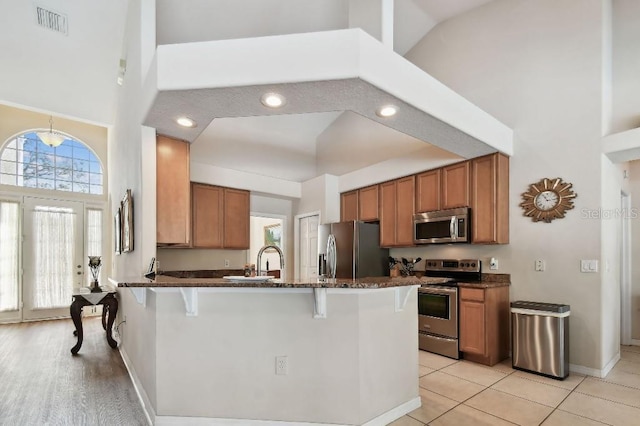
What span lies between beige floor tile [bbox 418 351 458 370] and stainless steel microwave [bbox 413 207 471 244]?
133 centimetres

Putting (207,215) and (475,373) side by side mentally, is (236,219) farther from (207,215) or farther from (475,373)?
(475,373)

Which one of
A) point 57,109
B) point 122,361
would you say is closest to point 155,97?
point 122,361

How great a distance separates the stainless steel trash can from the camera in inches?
127

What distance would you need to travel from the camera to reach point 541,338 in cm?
330

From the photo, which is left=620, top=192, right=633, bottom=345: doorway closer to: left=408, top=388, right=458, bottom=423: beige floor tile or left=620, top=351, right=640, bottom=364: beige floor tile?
left=620, top=351, right=640, bottom=364: beige floor tile

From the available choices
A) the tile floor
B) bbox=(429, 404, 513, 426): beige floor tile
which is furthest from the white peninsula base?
the tile floor

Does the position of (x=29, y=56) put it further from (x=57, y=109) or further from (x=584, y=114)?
(x=584, y=114)

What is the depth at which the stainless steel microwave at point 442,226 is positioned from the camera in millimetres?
4039

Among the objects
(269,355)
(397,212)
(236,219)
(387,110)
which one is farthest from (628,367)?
(236,219)

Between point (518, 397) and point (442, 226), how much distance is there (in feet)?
6.48

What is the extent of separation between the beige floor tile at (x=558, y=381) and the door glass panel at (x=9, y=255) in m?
7.57

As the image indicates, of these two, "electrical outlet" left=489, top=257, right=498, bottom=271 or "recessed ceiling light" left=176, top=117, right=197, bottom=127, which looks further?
"electrical outlet" left=489, top=257, right=498, bottom=271

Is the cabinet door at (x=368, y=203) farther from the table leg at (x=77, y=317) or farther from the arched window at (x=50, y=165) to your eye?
the arched window at (x=50, y=165)

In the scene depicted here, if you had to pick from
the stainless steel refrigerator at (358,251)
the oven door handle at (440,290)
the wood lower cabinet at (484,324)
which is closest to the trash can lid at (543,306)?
the wood lower cabinet at (484,324)
